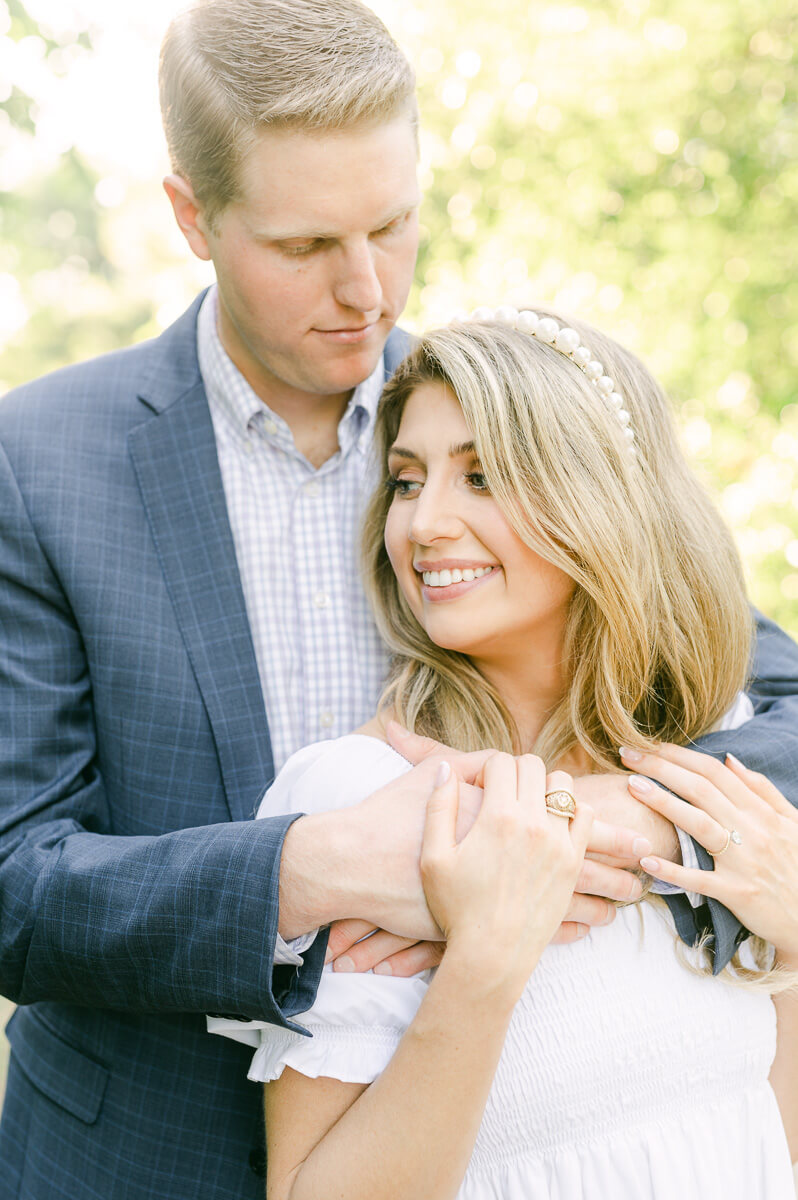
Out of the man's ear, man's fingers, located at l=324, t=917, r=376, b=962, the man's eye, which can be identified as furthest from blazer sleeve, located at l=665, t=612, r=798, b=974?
the man's ear

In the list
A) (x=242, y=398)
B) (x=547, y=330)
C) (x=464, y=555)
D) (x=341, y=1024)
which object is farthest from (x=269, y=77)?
(x=341, y=1024)

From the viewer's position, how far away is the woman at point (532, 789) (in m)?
1.56

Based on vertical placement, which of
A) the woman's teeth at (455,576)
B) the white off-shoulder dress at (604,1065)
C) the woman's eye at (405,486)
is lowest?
the white off-shoulder dress at (604,1065)

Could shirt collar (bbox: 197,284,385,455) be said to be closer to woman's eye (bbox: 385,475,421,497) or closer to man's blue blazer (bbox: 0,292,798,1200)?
man's blue blazer (bbox: 0,292,798,1200)

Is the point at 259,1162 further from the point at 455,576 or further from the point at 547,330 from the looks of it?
the point at 547,330

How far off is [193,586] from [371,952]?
2.85 feet

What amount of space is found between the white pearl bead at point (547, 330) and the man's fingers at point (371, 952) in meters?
1.09

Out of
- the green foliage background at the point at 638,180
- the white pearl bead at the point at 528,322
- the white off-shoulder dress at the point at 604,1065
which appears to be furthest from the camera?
the green foliage background at the point at 638,180

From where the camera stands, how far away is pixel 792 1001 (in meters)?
1.91

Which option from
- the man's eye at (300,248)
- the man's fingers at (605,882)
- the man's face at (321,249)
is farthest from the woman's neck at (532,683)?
the man's eye at (300,248)

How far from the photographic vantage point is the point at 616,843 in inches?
68.4

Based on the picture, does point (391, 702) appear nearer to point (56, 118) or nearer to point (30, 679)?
point (30, 679)

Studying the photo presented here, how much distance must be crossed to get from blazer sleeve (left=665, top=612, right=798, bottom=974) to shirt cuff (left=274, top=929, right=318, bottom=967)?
→ 2.00 ft

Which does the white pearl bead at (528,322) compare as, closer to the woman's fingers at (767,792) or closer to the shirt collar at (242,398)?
the shirt collar at (242,398)
